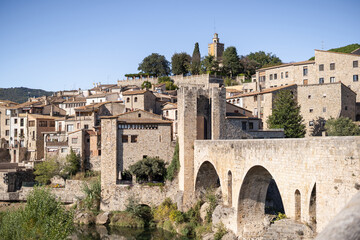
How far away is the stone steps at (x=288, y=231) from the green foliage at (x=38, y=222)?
12.5 m

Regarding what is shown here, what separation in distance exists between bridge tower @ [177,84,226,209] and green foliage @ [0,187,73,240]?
11.6 metres

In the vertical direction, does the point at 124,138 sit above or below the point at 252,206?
above

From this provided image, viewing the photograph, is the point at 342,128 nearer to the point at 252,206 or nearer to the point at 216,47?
the point at 252,206

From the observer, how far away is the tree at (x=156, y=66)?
9400 cm

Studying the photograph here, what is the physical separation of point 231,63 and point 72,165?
46.7 m

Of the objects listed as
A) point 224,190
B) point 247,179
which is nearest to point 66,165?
point 224,190

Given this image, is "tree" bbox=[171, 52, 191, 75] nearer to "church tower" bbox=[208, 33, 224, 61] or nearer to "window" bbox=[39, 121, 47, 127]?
"church tower" bbox=[208, 33, 224, 61]

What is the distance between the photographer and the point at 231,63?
8294cm

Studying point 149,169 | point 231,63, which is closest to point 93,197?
point 149,169

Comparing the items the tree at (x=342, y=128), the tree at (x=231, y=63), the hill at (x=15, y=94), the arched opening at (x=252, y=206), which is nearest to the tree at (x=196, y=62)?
the tree at (x=231, y=63)

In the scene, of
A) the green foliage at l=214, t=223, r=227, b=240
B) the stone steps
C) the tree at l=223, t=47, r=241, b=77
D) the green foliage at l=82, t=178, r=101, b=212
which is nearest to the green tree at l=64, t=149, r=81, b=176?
the green foliage at l=82, t=178, r=101, b=212

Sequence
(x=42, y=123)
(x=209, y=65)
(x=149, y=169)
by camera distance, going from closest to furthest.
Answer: (x=149, y=169) < (x=42, y=123) < (x=209, y=65)

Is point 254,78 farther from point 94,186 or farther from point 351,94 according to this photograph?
point 94,186

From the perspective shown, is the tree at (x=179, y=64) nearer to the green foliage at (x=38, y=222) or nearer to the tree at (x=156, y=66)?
the tree at (x=156, y=66)
